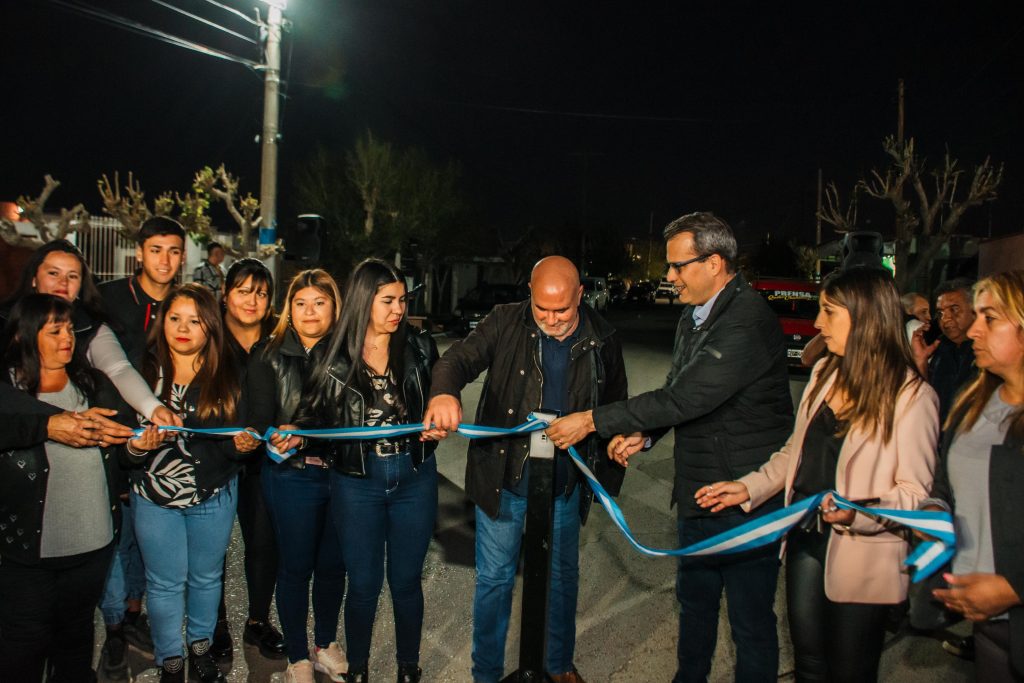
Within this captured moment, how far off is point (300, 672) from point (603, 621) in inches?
72.2

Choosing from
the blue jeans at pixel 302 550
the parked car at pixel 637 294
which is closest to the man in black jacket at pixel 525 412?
the blue jeans at pixel 302 550

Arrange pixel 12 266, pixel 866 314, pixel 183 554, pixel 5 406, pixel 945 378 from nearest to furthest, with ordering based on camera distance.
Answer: pixel 866 314 < pixel 5 406 < pixel 183 554 < pixel 945 378 < pixel 12 266

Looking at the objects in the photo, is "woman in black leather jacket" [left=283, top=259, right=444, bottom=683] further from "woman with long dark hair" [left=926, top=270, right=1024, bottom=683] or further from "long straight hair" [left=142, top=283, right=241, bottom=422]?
"woman with long dark hair" [left=926, top=270, right=1024, bottom=683]

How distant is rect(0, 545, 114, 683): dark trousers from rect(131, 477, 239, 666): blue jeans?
0.82 ft

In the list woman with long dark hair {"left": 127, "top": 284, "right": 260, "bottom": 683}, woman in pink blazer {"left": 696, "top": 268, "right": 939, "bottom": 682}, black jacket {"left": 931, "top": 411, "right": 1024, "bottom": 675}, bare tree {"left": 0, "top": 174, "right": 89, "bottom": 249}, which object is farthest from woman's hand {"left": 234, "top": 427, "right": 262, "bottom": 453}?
bare tree {"left": 0, "top": 174, "right": 89, "bottom": 249}

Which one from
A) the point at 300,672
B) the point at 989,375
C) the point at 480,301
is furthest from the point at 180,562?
the point at 480,301

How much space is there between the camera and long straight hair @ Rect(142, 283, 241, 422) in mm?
3834

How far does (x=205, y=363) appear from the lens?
12.8 ft

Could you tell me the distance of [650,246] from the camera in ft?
408

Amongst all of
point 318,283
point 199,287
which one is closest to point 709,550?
point 318,283

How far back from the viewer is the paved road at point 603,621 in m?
3.93

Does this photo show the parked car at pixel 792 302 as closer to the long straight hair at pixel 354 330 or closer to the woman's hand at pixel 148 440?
the long straight hair at pixel 354 330

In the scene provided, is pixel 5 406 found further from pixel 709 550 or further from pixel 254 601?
pixel 709 550

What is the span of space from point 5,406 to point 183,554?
42.7 inches
